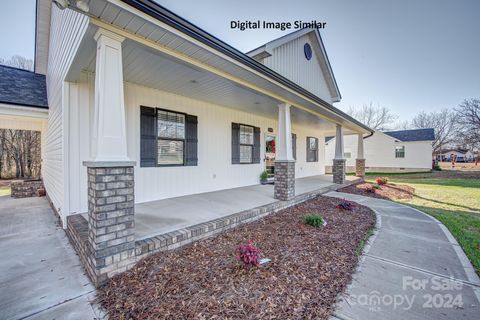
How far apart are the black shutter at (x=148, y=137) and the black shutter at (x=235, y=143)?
292cm

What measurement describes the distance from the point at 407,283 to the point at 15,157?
20.2m

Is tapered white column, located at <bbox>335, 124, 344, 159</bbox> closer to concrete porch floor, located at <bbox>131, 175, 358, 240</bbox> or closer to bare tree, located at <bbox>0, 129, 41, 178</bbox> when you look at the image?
concrete porch floor, located at <bbox>131, 175, 358, 240</bbox>

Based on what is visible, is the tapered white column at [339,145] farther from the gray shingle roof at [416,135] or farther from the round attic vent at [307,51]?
the gray shingle roof at [416,135]

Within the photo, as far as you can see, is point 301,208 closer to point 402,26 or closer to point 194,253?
point 194,253

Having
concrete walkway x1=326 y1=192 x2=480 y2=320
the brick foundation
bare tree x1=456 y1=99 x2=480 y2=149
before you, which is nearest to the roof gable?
concrete walkway x1=326 y1=192 x2=480 y2=320

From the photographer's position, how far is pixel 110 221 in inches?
96.3

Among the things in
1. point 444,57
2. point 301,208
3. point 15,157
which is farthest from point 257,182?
point 15,157

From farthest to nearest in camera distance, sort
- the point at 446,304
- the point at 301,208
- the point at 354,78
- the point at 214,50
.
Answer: the point at 354,78 → the point at 301,208 → the point at 214,50 → the point at 446,304

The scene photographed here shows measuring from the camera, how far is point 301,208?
5.59 metres

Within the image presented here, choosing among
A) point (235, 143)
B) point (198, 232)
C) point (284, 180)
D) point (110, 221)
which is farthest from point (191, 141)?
point (110, 221)

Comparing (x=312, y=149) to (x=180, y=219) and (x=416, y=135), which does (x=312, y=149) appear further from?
(x=416, y=135)

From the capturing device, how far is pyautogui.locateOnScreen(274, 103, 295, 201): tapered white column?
5629 millimetres

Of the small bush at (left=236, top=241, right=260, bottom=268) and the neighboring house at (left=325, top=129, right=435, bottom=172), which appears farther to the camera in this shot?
the neighboring house at (left=325, top=129, right=435, bottom=172)

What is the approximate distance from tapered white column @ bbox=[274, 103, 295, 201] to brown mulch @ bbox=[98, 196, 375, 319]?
1.97 meters
